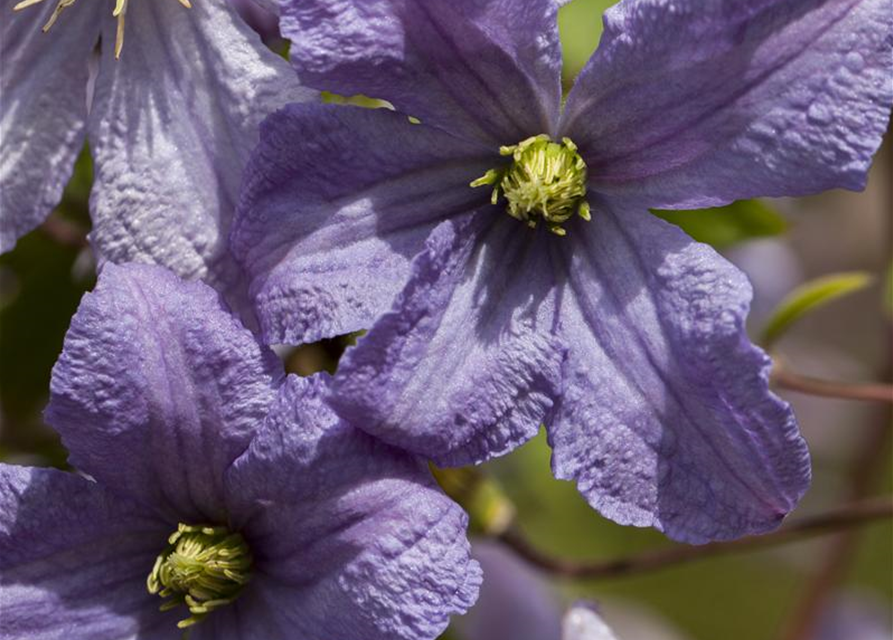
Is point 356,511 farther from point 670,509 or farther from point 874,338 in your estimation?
point 874,338

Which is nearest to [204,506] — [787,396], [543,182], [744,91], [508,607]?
[543,182]

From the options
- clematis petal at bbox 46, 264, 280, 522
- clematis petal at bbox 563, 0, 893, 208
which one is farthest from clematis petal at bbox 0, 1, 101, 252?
clematis petal at bbox 563, 0, 893, 208

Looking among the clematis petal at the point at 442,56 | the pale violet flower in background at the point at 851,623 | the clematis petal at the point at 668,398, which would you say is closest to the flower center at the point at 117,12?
the clematis petal at the point at 442,56

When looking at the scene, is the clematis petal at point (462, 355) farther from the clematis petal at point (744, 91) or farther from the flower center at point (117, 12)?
the flower center at point (117, 12)

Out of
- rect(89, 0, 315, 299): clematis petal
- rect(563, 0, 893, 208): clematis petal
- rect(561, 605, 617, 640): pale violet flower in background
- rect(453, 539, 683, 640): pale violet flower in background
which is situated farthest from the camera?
rect(453, 539, 683, 640): pale violet flower in background

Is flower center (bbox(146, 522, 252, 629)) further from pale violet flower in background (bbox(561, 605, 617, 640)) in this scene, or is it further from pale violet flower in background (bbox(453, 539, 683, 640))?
pale violet flower in background (bbox(453, 539, 683, 640))

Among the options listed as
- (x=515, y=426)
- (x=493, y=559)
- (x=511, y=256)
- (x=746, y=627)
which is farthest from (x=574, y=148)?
(x=746, y=627)

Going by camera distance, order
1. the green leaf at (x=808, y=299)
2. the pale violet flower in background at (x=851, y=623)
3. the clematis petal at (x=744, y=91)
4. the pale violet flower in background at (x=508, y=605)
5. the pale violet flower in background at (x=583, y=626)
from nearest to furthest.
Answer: the clematis petal at (x=744, y=91)
the pale violet flower in background at (x=583, y=626)
the green leaf at (x=808, y=299)
the pale violet flower in background at (x=508, y=605)
the pale violet flower in background at (x=851, y=623)

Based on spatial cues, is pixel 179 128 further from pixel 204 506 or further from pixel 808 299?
pixel 808 299
